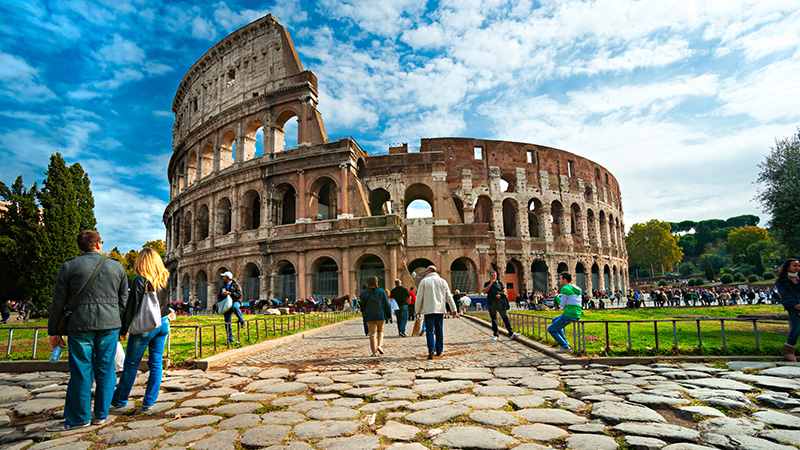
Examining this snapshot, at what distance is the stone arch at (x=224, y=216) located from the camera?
1126 inches

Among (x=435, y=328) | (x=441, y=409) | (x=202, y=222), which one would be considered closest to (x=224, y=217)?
(x=202, y=222)

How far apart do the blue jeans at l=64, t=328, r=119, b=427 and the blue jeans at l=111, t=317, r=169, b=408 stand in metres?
0.22

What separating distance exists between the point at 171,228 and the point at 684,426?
129 ft

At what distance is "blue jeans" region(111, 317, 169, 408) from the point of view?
3.91 metres

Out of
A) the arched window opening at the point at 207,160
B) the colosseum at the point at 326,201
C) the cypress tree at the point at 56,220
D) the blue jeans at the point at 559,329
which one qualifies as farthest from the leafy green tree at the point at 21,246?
the blue jeans at the point at 559,329

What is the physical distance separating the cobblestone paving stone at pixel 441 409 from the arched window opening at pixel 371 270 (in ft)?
58.4

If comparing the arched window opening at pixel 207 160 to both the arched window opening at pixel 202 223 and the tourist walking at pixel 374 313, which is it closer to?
the arched window opening at pixel 202 223

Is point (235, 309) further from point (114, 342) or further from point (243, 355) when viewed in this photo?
point (114, 342)

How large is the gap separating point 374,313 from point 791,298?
19.7 feet

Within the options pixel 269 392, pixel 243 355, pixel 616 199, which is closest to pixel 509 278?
pixel 616 199

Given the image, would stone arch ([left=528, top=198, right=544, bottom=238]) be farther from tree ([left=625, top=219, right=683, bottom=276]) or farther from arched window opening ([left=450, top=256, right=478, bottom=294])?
tree ([left=625, top=219, right=683, bottom=276])

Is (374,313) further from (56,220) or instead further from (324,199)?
(56,220)

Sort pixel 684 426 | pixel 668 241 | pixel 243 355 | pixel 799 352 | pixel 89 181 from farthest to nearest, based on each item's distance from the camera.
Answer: pixel 668 241 < pixel 89 181 < pixel 243 355 < pixel 799 352 < pixel 684 426

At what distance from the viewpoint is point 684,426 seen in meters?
3.05
